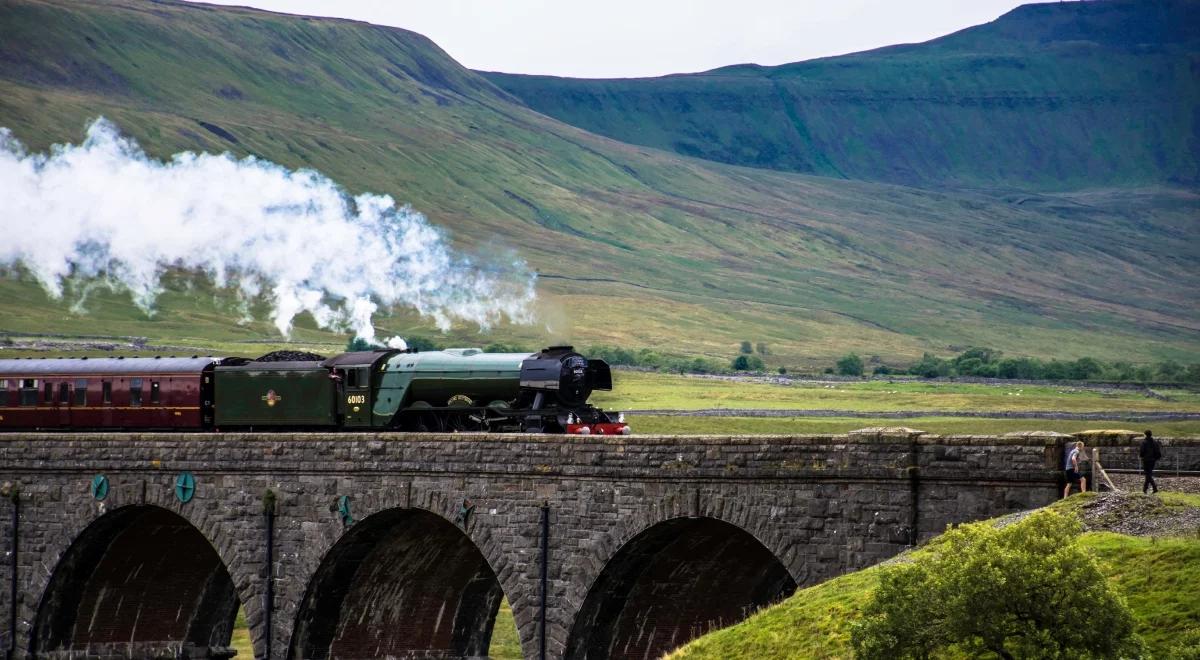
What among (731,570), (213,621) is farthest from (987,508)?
(213,621)

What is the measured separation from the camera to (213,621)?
152 feet

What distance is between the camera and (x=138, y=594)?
151ft

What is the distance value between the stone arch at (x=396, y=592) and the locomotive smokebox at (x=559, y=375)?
4.89m

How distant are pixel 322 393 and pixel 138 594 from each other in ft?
23.5

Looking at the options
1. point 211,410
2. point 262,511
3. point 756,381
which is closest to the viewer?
point 262,511

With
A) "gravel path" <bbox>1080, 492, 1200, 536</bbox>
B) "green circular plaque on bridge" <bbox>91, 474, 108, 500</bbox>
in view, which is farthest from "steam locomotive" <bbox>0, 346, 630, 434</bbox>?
"gravel path" <bbox>1080, 492, 1200, 536</bbox>

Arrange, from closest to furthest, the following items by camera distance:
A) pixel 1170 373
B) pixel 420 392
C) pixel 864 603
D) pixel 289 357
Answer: pixel 864 603 < pixel 420 392 < pixel 289 357 < pixel 1170 373

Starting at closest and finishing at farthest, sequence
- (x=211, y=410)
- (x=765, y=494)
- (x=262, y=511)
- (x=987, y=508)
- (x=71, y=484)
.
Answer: (x=987, y=508), (x=765, y=494), (x=262, y=511), (x=71, y=484), (x=211, y=410)

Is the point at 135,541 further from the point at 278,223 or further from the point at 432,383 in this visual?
the point at 278,223

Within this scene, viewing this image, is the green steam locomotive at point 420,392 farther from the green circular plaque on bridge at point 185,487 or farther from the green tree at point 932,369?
the green tree at point 932,369

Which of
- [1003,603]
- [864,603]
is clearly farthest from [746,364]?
[1003,603]

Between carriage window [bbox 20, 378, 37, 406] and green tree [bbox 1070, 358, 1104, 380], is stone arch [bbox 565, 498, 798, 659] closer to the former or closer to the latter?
carriage window [bbox 20, 378, 37, 406]

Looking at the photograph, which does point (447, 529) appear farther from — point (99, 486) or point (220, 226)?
point (220, 226)

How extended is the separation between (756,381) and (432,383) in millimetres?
110637
